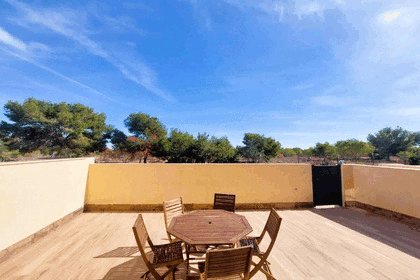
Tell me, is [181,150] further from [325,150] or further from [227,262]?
[325,150]

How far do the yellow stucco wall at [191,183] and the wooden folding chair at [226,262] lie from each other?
149 inches

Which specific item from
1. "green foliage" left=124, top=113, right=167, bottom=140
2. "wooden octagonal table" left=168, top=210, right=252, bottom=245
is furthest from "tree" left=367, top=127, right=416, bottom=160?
"wooden octagonal table" left=168, top=210, right=252, bottom=245

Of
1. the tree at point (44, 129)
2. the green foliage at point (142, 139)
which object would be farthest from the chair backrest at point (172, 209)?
the tree at point (44, 129)

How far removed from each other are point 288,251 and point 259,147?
36209 millimetres

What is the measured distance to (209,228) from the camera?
2.21 m

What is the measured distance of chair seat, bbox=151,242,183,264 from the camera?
6.53ft

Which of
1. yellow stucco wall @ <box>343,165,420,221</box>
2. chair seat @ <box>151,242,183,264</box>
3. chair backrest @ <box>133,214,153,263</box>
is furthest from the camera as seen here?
yellow stucco wall @ <box>343,165,420,221</box>

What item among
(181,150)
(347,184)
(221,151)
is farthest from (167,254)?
(221,151)

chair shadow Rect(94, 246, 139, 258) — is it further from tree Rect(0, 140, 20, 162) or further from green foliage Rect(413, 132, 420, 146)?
green foliage Rect(413, 132, 420, 146)

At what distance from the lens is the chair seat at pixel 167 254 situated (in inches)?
78.4

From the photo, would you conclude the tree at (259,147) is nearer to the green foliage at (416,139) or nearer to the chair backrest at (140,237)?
the chair backrest at (140,237)

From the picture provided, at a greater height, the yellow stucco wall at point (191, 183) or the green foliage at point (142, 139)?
the green foliage at point (142, 139)

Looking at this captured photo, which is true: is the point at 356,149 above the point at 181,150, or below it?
above

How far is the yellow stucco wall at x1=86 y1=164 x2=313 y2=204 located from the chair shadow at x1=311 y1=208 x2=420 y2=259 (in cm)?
97
